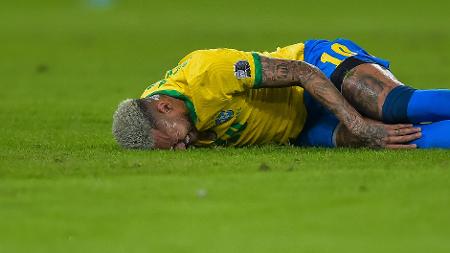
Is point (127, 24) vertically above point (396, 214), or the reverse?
point (396, 214)

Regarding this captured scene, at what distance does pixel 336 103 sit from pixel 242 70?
683 millimetres

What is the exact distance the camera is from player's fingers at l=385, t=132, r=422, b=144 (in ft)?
29.7

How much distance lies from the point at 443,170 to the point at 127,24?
21.0 meters

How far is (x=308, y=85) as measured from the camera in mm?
9047

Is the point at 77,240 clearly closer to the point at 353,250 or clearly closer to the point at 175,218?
the point at 175,218

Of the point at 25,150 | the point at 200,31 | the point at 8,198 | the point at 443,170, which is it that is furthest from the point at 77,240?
the point at 200,31

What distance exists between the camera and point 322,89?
905 cm

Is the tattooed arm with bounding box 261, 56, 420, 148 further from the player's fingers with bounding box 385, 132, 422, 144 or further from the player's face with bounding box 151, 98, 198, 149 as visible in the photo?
the player's face with bounding box 151, 98, 198, 149

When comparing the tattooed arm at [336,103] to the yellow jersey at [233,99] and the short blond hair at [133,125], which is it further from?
the short blond hair at [133,125]

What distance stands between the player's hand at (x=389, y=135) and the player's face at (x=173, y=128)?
3.96ft

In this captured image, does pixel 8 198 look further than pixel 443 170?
No

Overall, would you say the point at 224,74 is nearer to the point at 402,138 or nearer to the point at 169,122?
the point at 169,122

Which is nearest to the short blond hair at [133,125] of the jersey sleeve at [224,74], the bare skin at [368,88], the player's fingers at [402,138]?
the jersey sleeve at [224,74]

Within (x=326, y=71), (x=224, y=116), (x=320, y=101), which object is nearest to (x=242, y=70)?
(x=224, y=116)
